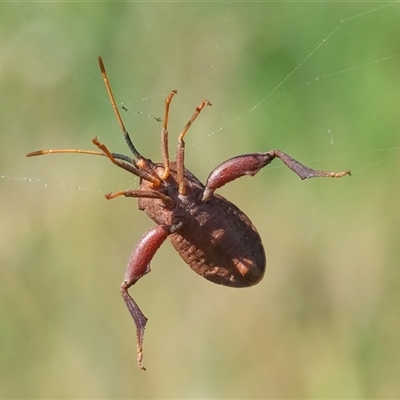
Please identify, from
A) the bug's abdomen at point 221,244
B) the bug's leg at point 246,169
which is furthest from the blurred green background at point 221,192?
the bug's leg at point 246,169

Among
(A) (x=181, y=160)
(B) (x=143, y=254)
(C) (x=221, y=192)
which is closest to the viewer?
(A) (x=181, y=160)

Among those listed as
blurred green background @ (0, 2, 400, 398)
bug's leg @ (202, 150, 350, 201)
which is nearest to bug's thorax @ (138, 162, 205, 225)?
bug's leg @ (202, 150, 350, 201)

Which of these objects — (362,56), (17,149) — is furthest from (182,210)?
(17,149)

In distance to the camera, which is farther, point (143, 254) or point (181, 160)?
point (143, 254)

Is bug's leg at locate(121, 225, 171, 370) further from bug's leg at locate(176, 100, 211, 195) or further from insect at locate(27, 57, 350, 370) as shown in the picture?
bug's leg at locate(176, 100, 211, 195)

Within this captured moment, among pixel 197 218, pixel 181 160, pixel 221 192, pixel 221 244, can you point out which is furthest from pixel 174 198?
pixel 221 192

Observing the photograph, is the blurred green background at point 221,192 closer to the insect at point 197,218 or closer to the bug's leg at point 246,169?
the insect at point 197,218

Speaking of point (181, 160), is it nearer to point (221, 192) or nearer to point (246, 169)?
point (246, 169)
